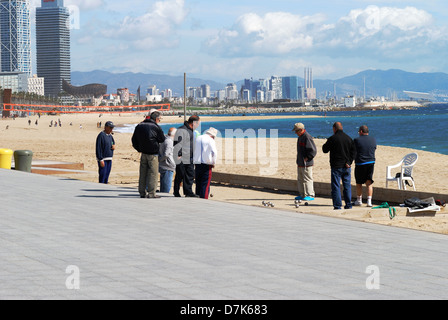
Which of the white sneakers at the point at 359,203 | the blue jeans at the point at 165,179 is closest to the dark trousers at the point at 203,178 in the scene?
the blue jeans at the point at 165,179

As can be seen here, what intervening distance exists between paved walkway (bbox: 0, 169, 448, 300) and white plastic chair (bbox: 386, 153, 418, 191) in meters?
4.54

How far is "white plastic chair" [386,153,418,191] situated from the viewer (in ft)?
45.5

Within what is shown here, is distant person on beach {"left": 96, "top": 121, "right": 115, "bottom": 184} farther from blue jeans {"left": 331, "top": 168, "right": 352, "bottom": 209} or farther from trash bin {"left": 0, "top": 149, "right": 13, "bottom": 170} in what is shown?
trash bin {"left": 0, "top": 149, "right": 13, "bottom": 170}

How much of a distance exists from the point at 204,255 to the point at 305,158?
20.1 feet

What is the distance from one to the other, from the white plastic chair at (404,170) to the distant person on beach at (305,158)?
7.44 ft

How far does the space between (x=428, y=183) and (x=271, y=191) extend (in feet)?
15.8

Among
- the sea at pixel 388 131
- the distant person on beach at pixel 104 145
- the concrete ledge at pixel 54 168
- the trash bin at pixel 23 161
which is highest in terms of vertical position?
the sea at pixel 388 131

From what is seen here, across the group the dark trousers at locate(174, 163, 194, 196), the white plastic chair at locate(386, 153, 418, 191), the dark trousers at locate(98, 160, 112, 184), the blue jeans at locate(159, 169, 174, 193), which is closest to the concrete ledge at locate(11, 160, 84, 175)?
the dark trousers at locate(98, 160, 112, 184)

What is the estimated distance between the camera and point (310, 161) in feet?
41.2

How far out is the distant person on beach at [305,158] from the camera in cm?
1237

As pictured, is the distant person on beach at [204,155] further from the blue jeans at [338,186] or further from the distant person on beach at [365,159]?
the distant person on beach at [365,159]
